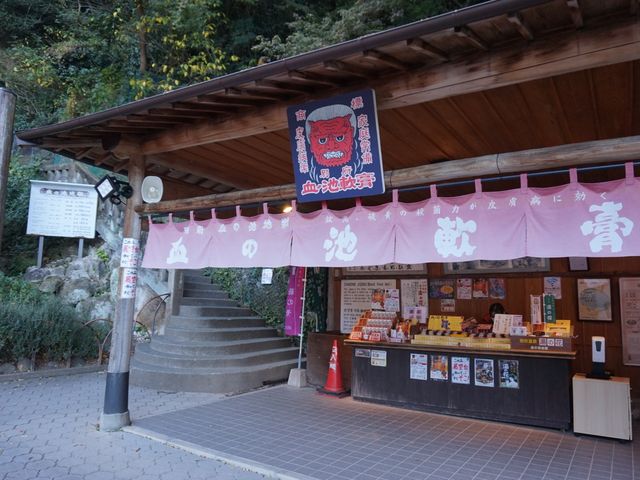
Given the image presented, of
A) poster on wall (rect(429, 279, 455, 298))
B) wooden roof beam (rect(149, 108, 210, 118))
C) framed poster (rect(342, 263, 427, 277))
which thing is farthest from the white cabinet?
wooden roof beam (rect(149, 108, 210, 118))

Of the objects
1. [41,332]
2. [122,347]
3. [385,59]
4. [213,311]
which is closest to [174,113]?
[385,59]

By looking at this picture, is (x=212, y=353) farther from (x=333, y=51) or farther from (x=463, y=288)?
(x=333, y=51)

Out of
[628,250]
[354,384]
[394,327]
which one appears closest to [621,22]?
[628,250]

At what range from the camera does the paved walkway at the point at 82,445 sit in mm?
4875

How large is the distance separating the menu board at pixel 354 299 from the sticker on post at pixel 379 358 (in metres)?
1.31

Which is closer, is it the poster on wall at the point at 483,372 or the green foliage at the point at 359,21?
the poster on wall at the point at 483,372

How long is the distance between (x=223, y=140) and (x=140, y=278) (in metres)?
8.59

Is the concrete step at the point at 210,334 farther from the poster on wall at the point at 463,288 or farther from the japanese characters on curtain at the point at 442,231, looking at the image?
the poster on wall at the point at 463,288

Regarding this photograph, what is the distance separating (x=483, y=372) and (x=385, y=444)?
7.04 feet

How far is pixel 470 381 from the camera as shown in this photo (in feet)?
23.1

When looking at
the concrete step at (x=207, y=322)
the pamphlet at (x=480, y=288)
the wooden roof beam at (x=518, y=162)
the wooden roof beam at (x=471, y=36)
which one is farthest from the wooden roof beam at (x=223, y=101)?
the concrete step at (x=207, y=322)

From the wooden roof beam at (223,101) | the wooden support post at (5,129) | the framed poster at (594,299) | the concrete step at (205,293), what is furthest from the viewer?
the concrete step at (205,293)

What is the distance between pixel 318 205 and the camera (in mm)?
9156

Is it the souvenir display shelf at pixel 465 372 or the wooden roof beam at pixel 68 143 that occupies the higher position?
the wooden roof beam at pixel 68 143
